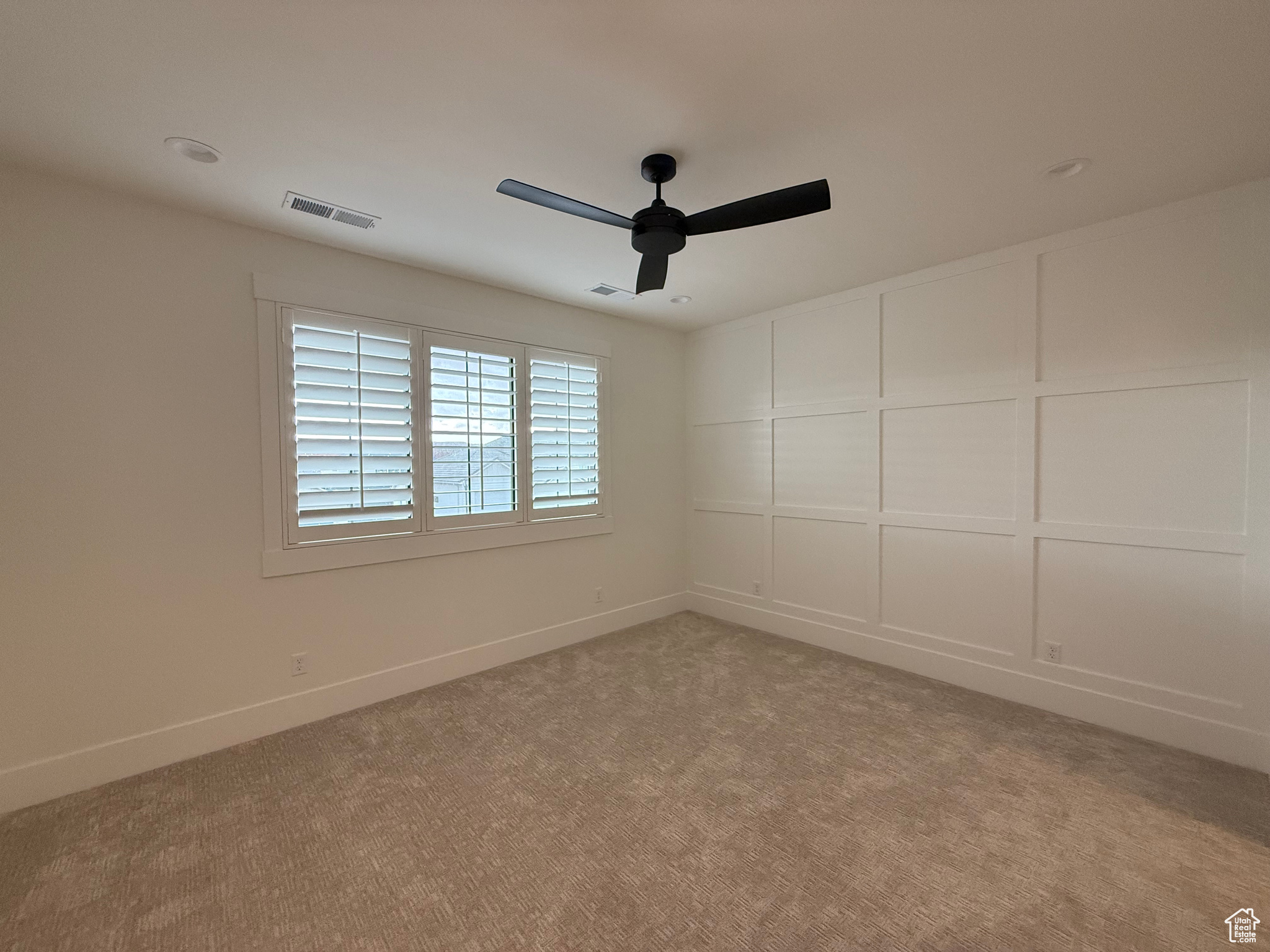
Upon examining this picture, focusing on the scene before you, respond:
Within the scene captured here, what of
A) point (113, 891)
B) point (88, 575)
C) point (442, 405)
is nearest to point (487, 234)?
point (442, 405)

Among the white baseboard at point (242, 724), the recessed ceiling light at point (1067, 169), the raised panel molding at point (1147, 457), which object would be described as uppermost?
the recessed ceiling light at point (1067, 169)

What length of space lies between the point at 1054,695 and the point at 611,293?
12.4 ft

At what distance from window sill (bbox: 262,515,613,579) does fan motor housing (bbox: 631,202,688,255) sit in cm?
227

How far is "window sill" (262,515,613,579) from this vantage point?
2.90m

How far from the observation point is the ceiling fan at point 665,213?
6.14ft

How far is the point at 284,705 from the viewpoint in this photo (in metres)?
2.88

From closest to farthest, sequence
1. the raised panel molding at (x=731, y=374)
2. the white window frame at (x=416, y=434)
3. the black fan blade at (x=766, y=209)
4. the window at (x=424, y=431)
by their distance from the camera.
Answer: the black fan blade at (x=766, y=209)
the white window frame at (x=416, y=434)
the window at (x=424, y=431)
the raised panel molding at (x=731, y=374)

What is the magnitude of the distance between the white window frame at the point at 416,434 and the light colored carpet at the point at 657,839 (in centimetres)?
100

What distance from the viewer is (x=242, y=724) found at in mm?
2748

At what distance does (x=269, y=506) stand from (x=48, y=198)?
1594mm

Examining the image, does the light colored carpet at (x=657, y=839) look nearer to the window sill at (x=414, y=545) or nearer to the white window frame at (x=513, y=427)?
the window sill at (x=414, y=545)

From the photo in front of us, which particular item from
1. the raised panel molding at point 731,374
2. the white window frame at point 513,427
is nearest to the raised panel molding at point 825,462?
the raised panel molding at point 731,374

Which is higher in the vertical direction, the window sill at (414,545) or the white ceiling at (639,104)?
the white ceiling at (639,104)

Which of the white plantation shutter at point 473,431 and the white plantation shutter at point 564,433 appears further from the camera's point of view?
the white plantation shutter at point 564,433
